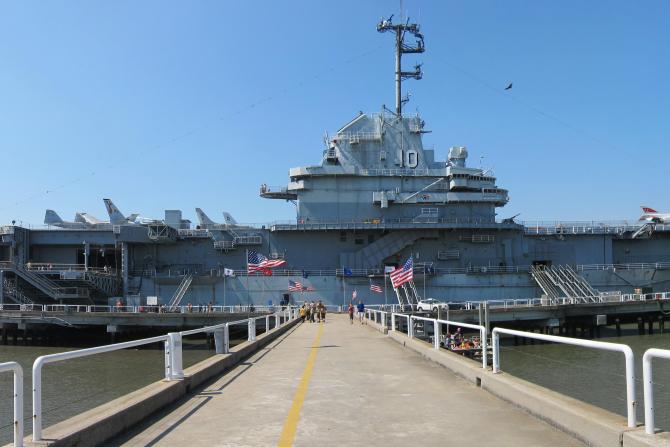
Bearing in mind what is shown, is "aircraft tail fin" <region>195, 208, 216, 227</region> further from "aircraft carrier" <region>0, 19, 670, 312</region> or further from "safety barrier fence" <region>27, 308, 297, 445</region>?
"safety barrier fence" <region>27, 308, 297, 445</region>

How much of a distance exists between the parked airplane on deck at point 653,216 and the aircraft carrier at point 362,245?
128cm

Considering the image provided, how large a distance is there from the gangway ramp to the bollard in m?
0.47

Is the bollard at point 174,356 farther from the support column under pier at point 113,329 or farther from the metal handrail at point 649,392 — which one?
the support column under pier at point 113,329

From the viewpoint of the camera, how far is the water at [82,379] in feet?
49.4

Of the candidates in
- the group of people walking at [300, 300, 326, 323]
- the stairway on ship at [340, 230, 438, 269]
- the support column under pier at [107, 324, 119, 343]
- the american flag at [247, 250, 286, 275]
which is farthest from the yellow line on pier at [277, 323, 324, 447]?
the stairway on ship at [340, 230, 438, 269]

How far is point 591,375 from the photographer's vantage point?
68.4ft

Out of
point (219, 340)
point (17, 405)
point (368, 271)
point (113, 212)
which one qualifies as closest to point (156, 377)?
point (219, 340)

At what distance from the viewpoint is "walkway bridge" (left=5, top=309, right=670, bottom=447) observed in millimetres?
5848

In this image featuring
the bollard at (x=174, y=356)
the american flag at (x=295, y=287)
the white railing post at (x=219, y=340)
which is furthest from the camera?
the american flag at (x=295, y=287)

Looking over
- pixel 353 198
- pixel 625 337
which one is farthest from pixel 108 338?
pixel 625 337

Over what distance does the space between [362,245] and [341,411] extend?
4063 centimetres

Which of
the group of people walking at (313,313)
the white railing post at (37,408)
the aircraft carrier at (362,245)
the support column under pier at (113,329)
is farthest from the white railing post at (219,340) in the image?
the aircraft carrier at (362,245)

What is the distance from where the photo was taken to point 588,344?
6199 millimetres

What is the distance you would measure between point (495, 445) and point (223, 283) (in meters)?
40.6
